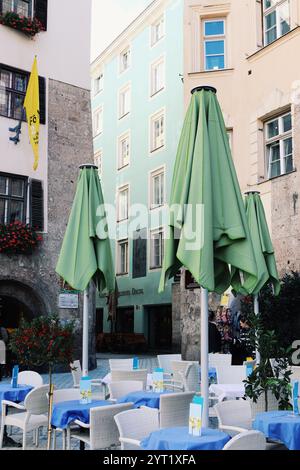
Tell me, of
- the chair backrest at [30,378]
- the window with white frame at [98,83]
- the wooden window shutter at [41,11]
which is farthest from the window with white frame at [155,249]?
the chair backrest at [30,378]

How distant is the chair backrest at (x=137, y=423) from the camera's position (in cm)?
498

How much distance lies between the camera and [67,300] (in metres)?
16.8

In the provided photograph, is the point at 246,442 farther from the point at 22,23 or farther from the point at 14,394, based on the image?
the point at 22,23

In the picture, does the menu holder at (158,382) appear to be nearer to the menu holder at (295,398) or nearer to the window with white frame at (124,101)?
the menu holder at (295,398)

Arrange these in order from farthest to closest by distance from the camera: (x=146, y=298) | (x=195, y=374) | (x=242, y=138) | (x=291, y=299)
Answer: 1. (x=146, y=298)
2. (x=242, y=138)
3. (x=291, y=299)
4. (x=195, y=374)

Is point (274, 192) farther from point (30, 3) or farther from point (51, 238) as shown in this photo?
point (30, 3)

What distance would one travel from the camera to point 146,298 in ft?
95.0

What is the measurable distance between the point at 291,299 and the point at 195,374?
144 inches

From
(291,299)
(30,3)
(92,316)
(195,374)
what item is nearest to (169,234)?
(195,374)

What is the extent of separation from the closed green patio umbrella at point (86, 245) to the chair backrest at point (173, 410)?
8.34ft

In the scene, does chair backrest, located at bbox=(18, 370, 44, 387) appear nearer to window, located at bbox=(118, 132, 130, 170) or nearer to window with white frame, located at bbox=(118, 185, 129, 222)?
window with white frame, located at bbox=(118, 185, 129, 222)

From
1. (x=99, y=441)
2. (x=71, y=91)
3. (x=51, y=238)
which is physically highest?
(x=71, y=91)

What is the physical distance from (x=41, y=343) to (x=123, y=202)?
25455 mm

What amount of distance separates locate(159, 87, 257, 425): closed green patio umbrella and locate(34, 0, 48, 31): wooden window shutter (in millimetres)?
13183
